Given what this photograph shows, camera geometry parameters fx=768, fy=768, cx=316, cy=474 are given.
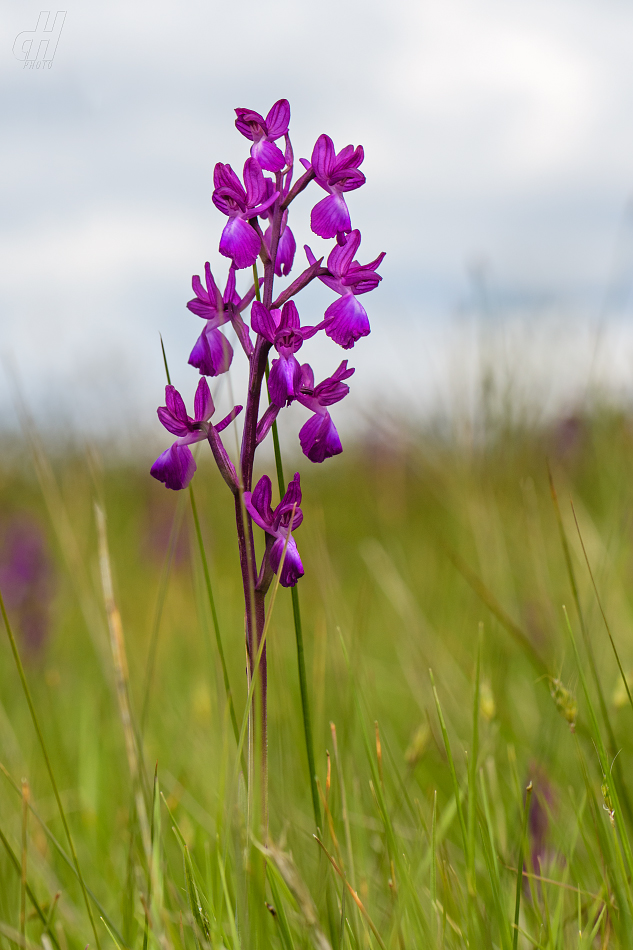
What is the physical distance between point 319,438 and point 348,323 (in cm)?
17

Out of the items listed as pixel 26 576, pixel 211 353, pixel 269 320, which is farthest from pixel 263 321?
pixel 26 576

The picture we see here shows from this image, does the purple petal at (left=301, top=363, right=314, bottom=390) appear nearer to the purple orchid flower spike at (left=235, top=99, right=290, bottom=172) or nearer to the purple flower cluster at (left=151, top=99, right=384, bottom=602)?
the purple flower cluster at (left=151, top=99, right=384, bottom=602)

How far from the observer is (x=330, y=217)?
1.16 metres

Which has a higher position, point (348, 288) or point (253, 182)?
point (253, 182)

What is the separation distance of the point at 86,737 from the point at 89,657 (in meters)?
1.93

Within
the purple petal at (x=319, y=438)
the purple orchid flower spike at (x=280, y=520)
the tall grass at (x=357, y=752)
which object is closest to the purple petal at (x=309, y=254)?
the purple petal at (x=319, y=438)

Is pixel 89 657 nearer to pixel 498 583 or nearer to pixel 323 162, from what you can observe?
pixel 498 583

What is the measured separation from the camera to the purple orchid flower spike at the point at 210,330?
1.11 m

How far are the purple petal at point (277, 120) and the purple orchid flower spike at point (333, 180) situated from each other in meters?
0.06

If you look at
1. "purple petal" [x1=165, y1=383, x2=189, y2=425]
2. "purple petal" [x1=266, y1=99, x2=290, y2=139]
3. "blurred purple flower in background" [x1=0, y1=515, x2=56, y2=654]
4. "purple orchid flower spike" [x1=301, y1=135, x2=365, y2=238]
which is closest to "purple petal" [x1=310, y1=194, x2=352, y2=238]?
"purple orchid flower spike" [x1=301, y1=135, x2=365, y2=238]

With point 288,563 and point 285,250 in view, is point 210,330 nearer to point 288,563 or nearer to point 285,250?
point 285,250

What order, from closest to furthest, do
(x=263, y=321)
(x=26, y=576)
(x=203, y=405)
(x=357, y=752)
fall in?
(x=263, y=321), (x=203, y=405), (x=357, y=752), (x=26, y=576)

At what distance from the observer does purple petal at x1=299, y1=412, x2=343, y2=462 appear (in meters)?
1.13

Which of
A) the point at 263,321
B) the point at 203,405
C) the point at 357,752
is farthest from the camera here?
the point at 357,752
